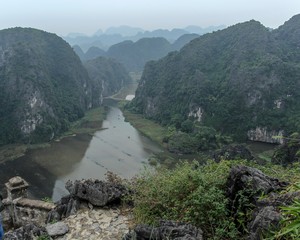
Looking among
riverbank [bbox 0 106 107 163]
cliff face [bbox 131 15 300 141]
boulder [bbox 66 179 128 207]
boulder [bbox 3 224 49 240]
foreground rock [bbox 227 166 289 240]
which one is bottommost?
riverbank [bbox 0 106 107 163]

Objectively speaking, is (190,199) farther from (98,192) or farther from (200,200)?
(98,192)

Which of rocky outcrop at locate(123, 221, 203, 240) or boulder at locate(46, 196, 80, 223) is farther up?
rocky outcrop at locate(123, 221, 203, 240)

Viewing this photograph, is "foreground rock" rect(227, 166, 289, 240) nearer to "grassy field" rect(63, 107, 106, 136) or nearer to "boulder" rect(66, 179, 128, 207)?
"boulder" rect(66, 179, 128, 207)

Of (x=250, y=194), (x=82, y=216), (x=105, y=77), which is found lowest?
(x=105, y=77)

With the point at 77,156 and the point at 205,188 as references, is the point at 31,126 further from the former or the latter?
the point at 205,188

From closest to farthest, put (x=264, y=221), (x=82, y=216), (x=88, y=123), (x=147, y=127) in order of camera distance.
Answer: (x=264, y=221), (x=82, y=216), (x=147, y=127), (x=88, y=123)

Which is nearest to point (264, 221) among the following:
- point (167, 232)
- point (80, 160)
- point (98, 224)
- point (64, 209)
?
point (167, 232)

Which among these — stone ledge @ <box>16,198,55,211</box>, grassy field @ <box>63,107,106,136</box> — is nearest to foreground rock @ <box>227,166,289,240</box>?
stone ledge @ <box>16,198,55,211</box>
